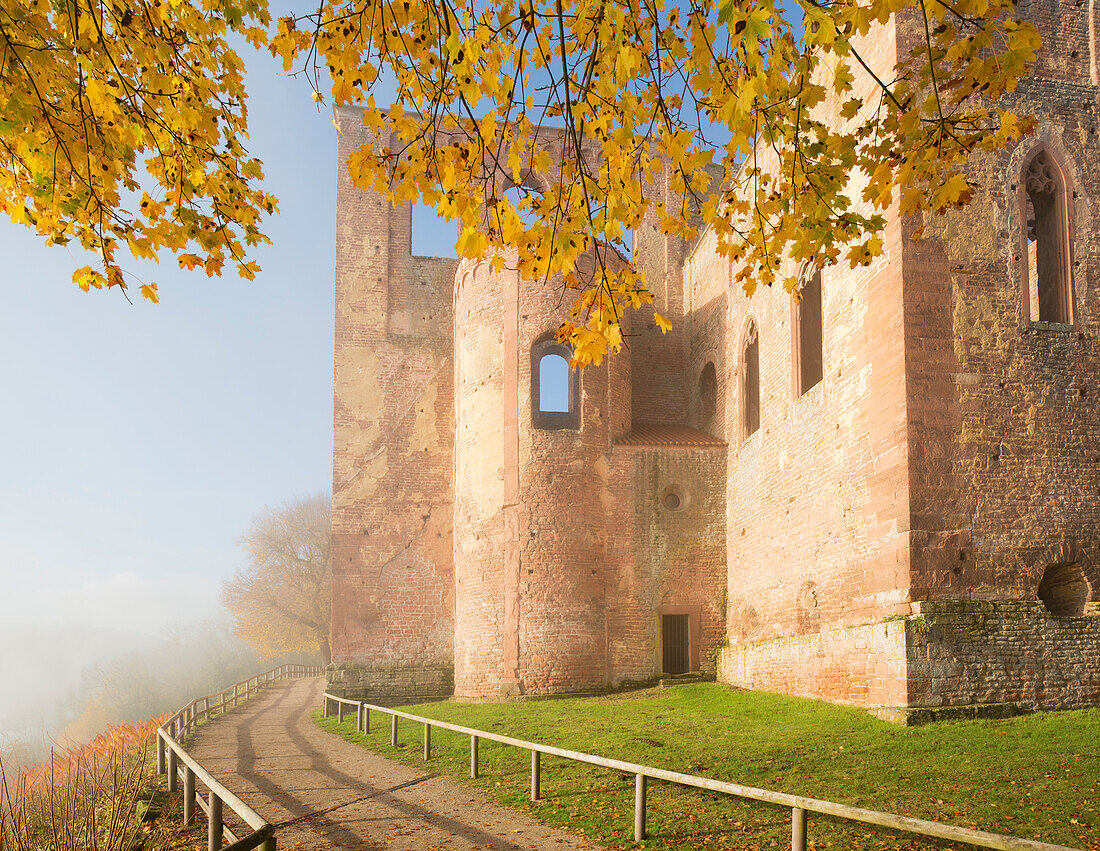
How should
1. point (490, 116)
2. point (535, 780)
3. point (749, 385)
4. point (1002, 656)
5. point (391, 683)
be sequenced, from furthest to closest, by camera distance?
1. point (391, 683)
2. point (749, 385)
3. point (1002, 656)
4. point (535, 780)
5. point (490, 116)

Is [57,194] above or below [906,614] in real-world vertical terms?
above

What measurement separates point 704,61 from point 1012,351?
916 cm

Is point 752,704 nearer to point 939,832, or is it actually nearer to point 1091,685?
point 1091,685

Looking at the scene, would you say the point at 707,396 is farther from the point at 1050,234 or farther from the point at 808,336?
the point at 1050,234

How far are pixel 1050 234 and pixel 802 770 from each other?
29.4ft

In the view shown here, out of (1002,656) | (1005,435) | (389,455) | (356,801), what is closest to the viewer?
(356,801)

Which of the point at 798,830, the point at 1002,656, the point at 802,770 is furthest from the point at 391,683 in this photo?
the point at 798,830

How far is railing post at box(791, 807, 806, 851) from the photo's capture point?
523cm

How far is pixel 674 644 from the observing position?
63.5 feet

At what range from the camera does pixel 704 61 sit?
4.94 metres

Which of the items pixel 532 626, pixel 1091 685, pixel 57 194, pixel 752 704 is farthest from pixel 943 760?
pixel 532 626

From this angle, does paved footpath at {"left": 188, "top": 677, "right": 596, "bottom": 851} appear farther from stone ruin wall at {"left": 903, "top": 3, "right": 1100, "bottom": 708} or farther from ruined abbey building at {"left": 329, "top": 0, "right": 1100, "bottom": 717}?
stone ruin wall at {"left": 903, "top": 3, "right": 1100, "bottom": 708}

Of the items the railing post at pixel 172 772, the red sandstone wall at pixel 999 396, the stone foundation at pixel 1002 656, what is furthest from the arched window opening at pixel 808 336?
the railing post at pixel 172 772

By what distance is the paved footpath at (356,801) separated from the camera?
23.6 feet
